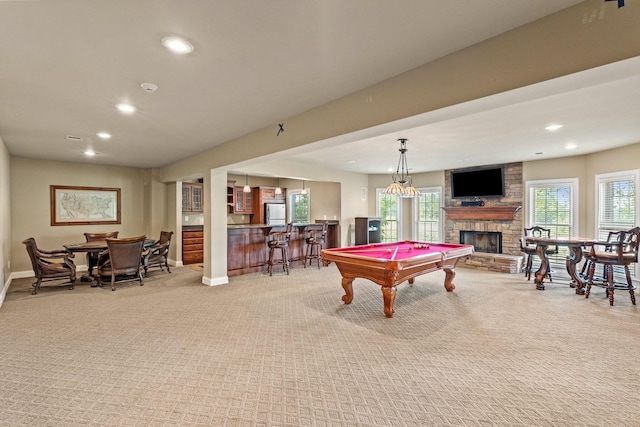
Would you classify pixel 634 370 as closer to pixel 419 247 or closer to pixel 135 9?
pixel 419 247

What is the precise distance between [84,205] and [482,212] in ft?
32.5

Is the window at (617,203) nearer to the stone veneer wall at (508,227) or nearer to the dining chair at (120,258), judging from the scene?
the stone veneer wall at (508,227)

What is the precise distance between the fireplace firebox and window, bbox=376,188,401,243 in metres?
1.99

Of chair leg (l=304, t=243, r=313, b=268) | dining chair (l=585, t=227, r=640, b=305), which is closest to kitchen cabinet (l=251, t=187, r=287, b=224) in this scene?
chair leg (l=304, t=243, r=313, b=268)

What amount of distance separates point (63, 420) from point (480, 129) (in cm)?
540

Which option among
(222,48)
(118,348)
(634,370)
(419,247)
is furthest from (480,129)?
(118,348)

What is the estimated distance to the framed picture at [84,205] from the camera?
698 cm

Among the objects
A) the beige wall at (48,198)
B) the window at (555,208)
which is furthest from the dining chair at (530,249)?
the beige wall at (48,198)

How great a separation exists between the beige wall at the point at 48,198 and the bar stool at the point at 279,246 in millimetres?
3583

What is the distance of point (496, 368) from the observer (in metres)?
2.72

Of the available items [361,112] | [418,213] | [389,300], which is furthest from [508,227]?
[361,112]

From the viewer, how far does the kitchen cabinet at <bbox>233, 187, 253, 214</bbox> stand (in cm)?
914

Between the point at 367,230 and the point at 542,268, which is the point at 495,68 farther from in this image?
the point at 367,230

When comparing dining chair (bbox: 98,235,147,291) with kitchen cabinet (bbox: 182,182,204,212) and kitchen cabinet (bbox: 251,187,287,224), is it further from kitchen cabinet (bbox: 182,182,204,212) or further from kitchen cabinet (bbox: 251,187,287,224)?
kitchen cabinet (bbox: 251,187,287,224)
